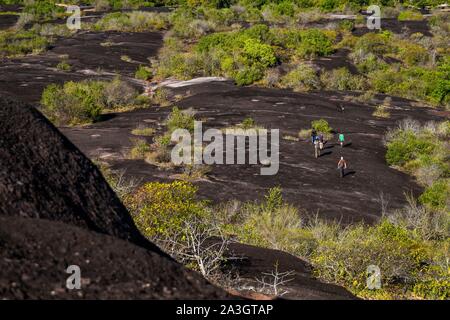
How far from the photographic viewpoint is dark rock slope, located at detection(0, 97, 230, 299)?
4.23m

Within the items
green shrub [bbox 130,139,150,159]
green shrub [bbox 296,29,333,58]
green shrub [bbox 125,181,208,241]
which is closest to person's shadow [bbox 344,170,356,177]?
green shrub [bbox 130,139,150,159]

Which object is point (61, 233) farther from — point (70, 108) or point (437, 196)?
point (70, 108)

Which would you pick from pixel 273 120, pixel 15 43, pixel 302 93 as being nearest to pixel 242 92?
pixel 302 93

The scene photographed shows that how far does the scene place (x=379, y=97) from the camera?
36.7 meters

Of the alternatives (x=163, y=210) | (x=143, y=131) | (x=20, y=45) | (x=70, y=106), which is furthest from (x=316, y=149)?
(x=20, y=45)

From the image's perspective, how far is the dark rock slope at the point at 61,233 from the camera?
13.9 ft

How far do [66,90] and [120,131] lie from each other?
652 cm

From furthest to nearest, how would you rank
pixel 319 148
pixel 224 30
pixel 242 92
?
pixel 224 30
pixel 242 92
pixel 319 148

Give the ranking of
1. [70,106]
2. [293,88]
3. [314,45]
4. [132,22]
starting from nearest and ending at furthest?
1. [70,106]
2. [293,88]
3. [314,45]
4. [132,22]

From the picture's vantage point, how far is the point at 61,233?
15.8 ft
